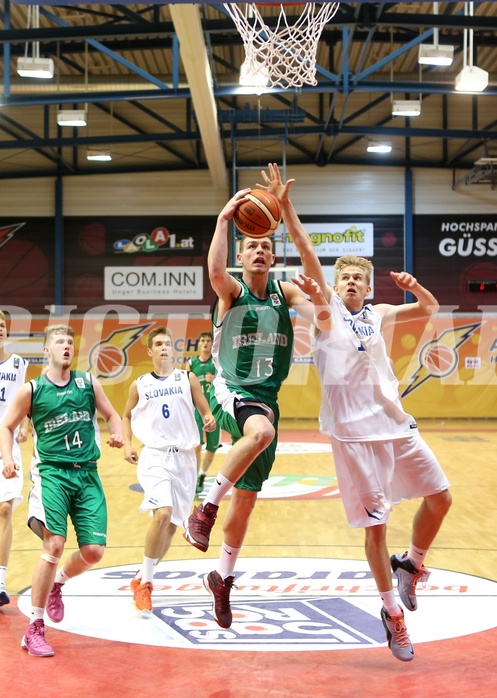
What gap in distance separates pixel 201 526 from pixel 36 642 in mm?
1240

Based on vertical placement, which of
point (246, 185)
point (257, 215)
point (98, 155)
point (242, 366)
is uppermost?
point (98, 155)

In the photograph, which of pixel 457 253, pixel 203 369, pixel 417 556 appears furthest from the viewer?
pixel 457 253

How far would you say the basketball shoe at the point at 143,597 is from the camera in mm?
5828

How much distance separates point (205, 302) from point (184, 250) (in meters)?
1.76

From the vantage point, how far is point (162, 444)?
22.3ft

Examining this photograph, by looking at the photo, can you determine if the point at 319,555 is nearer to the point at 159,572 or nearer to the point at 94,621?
the point at 159,572

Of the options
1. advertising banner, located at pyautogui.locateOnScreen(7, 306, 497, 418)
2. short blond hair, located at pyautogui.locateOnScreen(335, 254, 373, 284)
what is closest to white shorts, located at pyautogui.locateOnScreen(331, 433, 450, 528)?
short blond hair, located at pyautogui.locateOnScreen(335, 254, 373, 284)

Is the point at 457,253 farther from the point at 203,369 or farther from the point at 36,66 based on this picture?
the point at 203,369

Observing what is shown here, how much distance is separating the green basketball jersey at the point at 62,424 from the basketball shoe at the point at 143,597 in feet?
3.29

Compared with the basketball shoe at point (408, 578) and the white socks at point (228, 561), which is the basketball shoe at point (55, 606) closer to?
the white socks at point (228, 561)

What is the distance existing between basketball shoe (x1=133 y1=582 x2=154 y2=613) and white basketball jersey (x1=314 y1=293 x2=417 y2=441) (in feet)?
6.01

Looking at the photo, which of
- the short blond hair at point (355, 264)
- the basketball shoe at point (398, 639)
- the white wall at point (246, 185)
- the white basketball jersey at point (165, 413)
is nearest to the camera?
the basketball shoe at point (398, 639)

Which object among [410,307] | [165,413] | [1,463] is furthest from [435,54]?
[1,463]

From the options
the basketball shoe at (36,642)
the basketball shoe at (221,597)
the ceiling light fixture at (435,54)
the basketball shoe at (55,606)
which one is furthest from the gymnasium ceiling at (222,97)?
the basketball shoe at (36,642)
